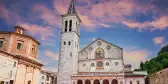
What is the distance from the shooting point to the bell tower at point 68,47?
34.5 meters

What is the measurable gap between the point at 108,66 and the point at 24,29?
2166 cm

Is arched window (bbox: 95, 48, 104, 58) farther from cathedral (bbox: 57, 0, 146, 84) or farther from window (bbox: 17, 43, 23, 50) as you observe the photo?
window (bbox: 17, 43, 23, 50)

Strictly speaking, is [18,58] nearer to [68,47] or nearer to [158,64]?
[68,47]

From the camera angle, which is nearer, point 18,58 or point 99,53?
point 18,58

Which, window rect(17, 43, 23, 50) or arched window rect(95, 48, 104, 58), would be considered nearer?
window rect(17, 43, 23, 50)

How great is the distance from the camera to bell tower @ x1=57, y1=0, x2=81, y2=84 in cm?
3453

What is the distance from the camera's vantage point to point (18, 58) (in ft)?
57.4

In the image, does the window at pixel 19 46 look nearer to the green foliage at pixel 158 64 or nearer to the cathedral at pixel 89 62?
the cathedral at pixel 89 62

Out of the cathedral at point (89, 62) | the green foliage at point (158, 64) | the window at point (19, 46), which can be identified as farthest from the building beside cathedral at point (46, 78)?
the green foliage at point (158, 64)

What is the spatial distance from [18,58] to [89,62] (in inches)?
843

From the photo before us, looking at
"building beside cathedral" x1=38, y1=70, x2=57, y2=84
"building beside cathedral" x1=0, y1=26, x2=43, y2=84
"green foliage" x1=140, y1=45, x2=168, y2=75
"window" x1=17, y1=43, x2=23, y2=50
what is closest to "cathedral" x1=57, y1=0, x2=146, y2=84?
"building beside cathedral" x1=38, y1=70, x2=57, y2=84

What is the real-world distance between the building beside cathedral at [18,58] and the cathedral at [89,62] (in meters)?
14.1

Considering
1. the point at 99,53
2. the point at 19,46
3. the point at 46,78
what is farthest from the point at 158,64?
the point at 19,46

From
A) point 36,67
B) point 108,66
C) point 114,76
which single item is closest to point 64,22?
point 108,66
